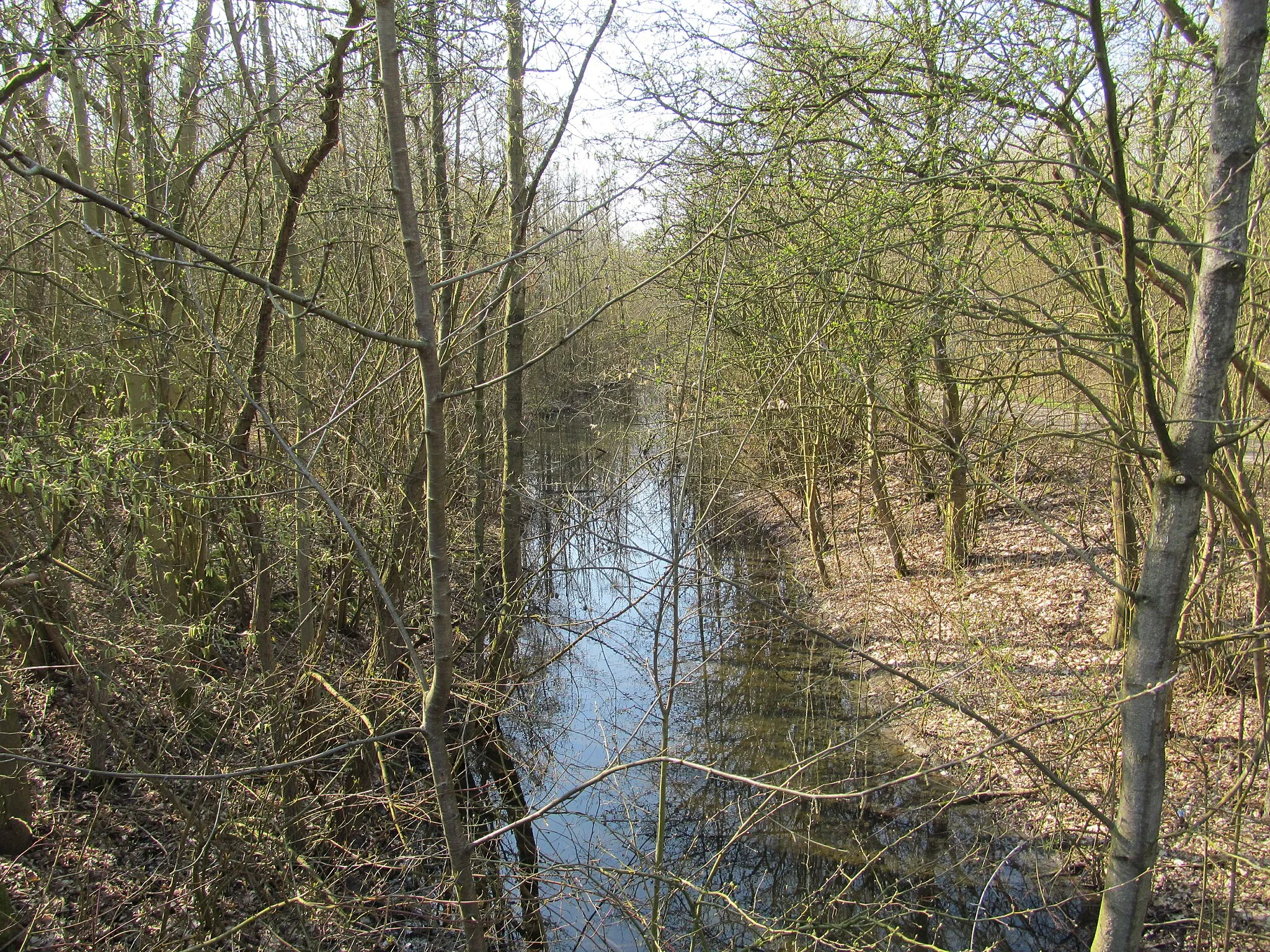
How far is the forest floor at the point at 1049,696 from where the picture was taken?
4516 millimetres

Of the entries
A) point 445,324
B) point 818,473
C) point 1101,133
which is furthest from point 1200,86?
point 818,473

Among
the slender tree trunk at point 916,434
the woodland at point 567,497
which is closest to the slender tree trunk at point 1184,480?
the woodland at point 567,497

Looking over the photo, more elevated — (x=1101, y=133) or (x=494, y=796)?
(x=1101, y=133)

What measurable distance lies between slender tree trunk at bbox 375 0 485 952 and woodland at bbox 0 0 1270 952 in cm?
1

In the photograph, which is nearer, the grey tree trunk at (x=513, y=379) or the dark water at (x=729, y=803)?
the dark water at (x=729, y=803)

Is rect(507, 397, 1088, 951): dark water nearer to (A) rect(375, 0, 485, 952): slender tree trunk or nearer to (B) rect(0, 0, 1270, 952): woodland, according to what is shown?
(B) rect(0, 0, 1270, 952): woodland

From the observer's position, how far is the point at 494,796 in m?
6.95

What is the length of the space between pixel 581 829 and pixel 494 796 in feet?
2.86

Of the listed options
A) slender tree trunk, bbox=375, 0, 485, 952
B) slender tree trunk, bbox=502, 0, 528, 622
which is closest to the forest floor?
slender tree trunk, bbox=375, 0, 485, 952

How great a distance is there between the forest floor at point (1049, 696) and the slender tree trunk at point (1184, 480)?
0.69 ft

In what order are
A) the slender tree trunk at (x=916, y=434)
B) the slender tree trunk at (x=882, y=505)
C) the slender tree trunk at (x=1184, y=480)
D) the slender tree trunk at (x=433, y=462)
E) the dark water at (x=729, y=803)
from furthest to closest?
the slender tree trunk at (x=882, y=505)
the slender tree trunk at (x=916, y=434)
the dark water at (x=729, y=803)
the slender tree trunk at (x=1184, y=480)
the slender tree trunk at (x=433, y=462)

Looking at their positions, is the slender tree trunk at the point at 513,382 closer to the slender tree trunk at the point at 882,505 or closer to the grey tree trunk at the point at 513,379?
the grey tree trunk at the point at 513,379

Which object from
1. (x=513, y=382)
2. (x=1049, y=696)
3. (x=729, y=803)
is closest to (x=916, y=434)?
(x=1049, y=696)

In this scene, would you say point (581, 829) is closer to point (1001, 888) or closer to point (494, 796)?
point (494, 796)
